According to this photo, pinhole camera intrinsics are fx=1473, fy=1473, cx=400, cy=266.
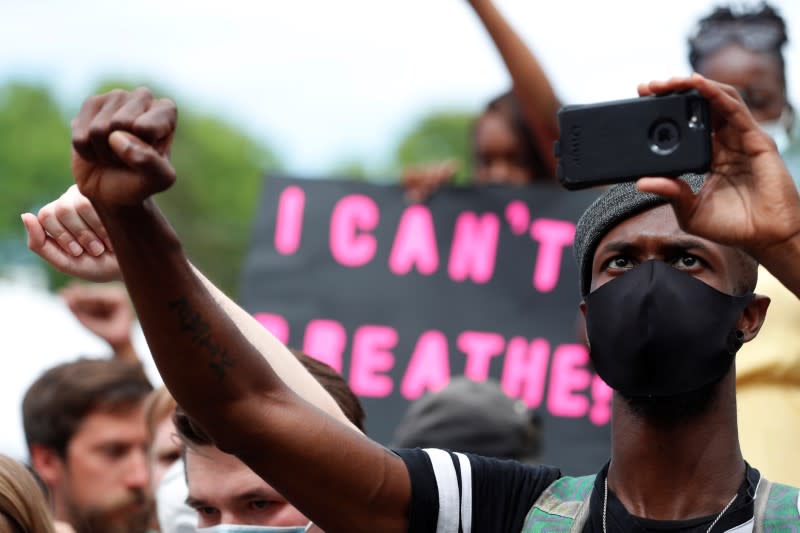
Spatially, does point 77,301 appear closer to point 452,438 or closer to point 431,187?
point 431,187

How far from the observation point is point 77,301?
19.3 ft

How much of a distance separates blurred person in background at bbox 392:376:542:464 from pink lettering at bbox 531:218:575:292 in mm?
1543

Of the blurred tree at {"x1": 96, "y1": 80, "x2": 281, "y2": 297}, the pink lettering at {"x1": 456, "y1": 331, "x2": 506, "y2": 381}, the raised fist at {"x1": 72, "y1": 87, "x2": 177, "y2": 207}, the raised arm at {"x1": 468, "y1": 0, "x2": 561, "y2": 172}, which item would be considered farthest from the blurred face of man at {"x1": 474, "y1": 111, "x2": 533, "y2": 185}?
the blurred tree at {"x1": 96, "y1": 80, "x2": 281, "y2": 297}

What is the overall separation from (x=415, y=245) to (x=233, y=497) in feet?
7.80

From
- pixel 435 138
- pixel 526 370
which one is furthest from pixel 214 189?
pixel 526 370

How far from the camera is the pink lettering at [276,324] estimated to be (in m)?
5.74

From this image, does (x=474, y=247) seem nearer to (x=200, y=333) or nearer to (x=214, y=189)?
(x=200, y=333)

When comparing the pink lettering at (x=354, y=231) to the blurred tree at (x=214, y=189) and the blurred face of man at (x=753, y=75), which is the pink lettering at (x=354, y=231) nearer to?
the blurred face of man at (x=753, y=75)

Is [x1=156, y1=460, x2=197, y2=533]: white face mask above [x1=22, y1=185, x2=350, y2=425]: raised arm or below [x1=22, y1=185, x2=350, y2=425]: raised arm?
below

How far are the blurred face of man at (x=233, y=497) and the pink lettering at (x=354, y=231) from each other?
7.48 feet

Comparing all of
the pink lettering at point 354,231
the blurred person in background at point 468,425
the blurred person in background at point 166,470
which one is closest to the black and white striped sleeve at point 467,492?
the blurred person in background at point 468,425

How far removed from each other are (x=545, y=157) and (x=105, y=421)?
1.91 metres

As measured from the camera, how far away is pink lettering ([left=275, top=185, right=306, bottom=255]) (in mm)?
5883

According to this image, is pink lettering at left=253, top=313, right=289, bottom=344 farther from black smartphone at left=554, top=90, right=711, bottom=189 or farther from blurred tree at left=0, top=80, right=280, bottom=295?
blurred tree at left=0, top=80, right=280, bottom=295
